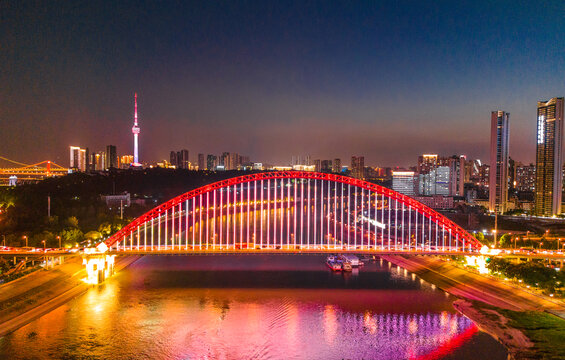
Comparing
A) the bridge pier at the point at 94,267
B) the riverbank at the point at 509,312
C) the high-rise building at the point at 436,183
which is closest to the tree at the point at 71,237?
the bridge pier at the point at 94,267

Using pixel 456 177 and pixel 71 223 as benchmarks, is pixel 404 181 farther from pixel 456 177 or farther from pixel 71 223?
pixel 71 223

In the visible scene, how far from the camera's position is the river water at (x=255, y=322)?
50.1 ft

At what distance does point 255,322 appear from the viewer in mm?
17734

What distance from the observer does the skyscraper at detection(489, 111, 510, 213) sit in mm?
61125

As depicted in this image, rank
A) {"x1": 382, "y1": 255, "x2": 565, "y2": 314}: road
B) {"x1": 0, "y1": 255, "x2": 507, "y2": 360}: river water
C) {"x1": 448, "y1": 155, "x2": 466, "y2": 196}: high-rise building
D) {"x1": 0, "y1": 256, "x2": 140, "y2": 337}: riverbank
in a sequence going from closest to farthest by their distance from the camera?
{"x1": 0, "y1": 255, "x2": 507, "y2": 360}: river water → {"x1": 0, "y1": 256, "x2": 140, "y2": 337}: riverbank → {"x1": 382, "y1": 255, "x2": 565, "y2": 314}: road → {"x1": 448, "y1": 155, "x2": 466, "y2": 196}: high-rise building

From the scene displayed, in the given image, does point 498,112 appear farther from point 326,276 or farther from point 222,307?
point 222,307

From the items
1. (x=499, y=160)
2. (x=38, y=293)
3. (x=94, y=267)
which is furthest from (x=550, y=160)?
(x=38, y=293)

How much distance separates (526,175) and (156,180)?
228 feet

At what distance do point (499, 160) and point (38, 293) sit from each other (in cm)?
5896

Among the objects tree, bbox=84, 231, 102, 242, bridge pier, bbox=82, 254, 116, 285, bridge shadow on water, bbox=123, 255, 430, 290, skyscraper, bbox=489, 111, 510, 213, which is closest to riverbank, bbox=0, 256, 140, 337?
bridge pier, bbox=82, 254, 116, 285

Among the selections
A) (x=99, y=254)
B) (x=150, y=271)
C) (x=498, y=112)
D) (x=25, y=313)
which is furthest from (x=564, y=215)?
(x=25, y=313)

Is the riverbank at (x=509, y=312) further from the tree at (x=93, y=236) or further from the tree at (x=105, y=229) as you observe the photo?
the tree at (x=105, y=229)

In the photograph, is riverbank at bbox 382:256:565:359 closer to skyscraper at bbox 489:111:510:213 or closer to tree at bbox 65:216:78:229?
tree at bbox 65:216:78:229

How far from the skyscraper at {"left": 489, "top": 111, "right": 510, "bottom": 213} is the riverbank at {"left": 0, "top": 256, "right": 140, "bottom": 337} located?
54.8 m
